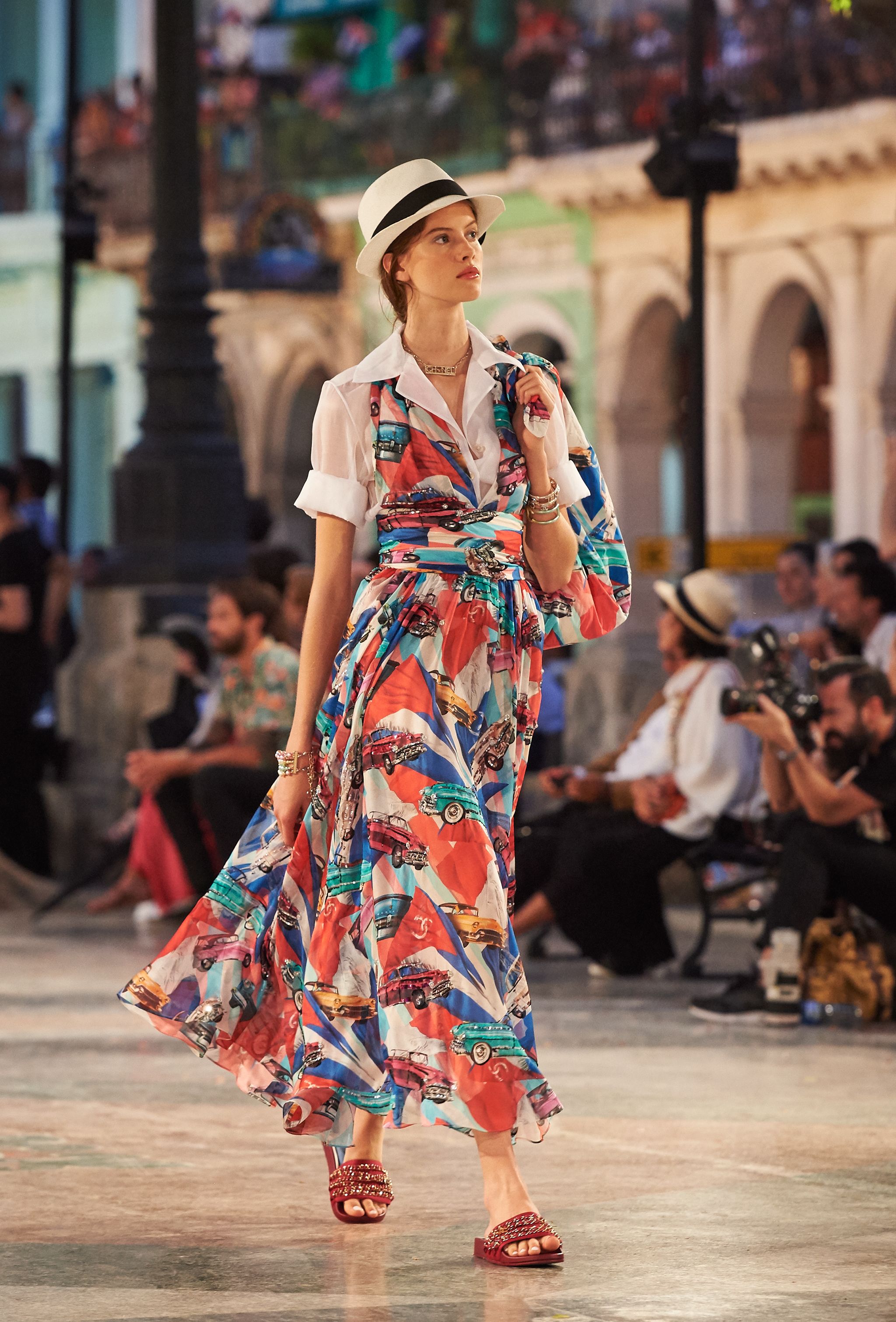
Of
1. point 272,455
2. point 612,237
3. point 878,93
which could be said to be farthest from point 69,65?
point 272,455

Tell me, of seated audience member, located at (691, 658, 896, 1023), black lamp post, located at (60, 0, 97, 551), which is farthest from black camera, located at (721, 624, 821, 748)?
black lamp post, located at (60, 0, 97, 551)

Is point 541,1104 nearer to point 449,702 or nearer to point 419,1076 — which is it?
point 419,1076

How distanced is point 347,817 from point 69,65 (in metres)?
17.0

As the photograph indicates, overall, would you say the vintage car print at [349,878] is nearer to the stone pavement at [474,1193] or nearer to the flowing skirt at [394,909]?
the flowing skirt at [394,909]

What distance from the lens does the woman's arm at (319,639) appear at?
5.77m

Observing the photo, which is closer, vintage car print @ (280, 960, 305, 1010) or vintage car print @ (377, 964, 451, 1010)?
vintage car print @ (377, 964, 451, 1010)

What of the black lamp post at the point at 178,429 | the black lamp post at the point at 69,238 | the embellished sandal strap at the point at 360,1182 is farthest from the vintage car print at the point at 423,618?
the black lamp post at the point at 69,238

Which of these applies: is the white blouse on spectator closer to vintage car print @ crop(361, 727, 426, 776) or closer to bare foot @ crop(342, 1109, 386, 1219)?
vintage car print @ crop(361, 727, 426, 776)

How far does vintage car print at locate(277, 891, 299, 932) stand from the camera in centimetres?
588

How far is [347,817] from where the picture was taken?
5703 millimetres

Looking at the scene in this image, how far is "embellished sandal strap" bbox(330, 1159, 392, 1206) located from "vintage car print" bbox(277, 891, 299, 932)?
0.49m

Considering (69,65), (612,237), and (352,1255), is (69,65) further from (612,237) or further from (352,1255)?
(352,1255)

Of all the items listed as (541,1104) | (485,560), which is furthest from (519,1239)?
(485,560)

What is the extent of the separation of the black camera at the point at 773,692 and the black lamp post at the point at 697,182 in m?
4.59
